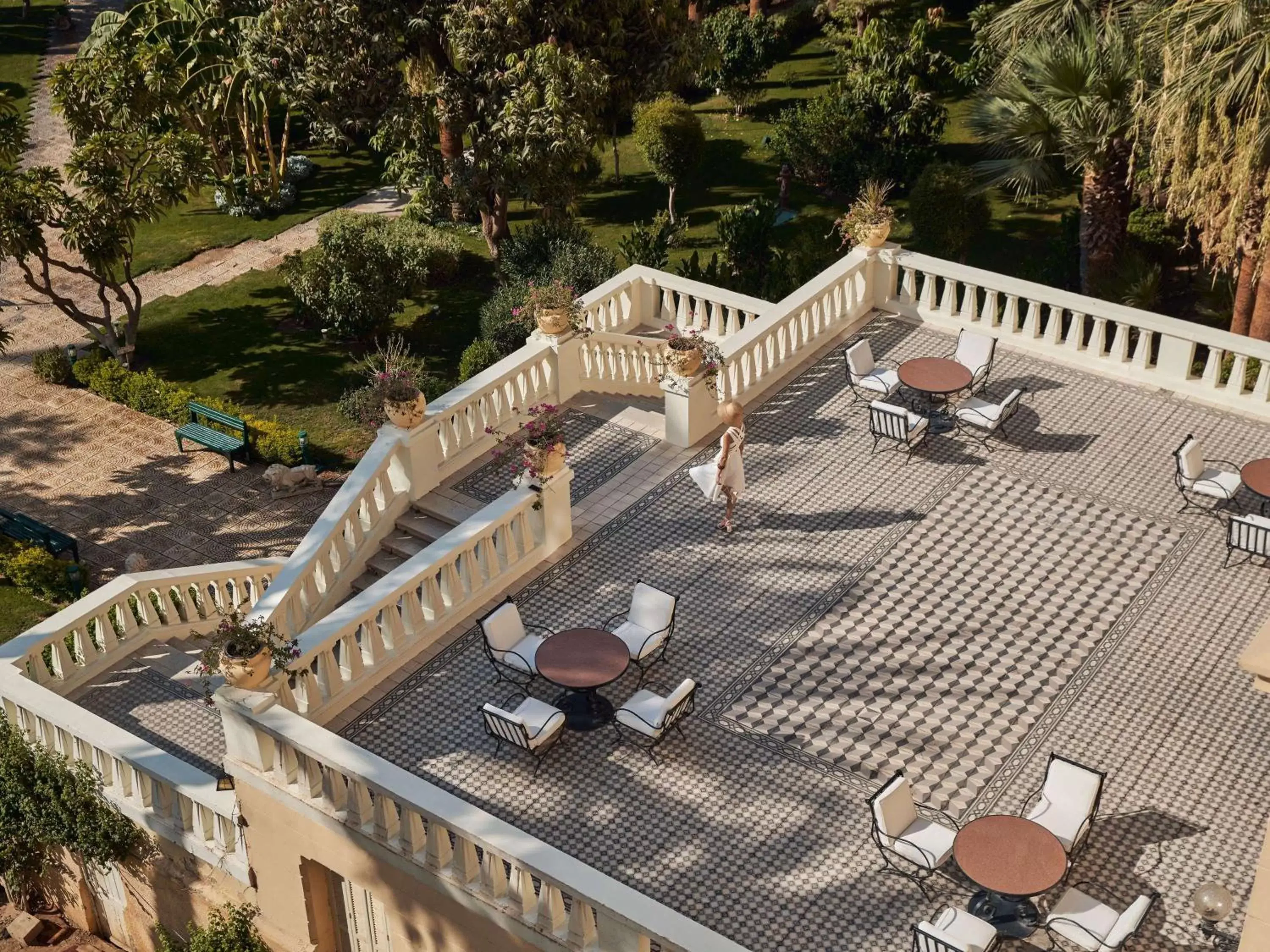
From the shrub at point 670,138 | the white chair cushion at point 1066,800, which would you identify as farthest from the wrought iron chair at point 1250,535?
the shrub at point 670,138

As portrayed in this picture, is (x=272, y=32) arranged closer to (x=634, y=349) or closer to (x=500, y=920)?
(x=634, y=349)

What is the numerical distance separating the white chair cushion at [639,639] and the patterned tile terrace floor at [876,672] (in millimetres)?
427

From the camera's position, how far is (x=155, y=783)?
1623 cm

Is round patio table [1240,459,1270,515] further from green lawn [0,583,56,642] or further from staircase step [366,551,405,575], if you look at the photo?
green lawn [0,583,56,642]

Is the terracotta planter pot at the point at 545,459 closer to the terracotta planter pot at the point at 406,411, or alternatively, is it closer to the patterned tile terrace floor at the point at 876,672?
the patterned tile terrace floor at the point at 876,672

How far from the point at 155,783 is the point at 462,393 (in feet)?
22.0

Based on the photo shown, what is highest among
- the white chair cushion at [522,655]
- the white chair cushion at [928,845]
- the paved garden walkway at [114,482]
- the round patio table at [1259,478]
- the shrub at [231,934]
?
the round patio table at [1259,478]

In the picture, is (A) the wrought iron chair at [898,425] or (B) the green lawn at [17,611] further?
(B) the green lawn at [17,611]

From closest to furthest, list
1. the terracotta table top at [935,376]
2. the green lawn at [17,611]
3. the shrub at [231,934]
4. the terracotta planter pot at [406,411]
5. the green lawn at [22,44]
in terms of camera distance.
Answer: the shrub at [231,934] → the terracotta planter pot at [406,411] → the terracotta table top at [935,376] → the green lawn at [17,611] → the green lawn at [22,44]

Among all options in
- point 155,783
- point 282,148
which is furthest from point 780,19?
point 155,783

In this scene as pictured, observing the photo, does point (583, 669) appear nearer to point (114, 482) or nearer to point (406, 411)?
point (406, 411)

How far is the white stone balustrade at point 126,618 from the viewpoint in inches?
733

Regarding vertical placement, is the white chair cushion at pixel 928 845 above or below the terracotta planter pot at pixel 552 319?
below

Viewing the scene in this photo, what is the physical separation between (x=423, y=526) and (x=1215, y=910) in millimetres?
10615
